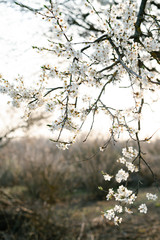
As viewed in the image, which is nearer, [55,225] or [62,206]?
[55,225]

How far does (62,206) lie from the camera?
521 cm

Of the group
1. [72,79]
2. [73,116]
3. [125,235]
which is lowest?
[125,235]

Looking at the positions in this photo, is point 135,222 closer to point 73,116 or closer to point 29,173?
point 29,173

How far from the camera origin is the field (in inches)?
144

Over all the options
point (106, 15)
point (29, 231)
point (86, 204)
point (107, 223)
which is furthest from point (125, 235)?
point (106, 15)

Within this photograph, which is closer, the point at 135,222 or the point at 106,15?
the point at 106,15

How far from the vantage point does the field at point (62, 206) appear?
3650 millimetres

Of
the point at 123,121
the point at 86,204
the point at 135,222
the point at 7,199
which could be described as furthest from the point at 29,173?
the point at 123,121

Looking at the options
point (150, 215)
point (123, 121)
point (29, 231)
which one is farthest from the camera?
point (150, 215)

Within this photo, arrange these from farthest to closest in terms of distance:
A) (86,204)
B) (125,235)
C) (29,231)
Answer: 1. (86,204)
2. (125,235)
3. (29,231)

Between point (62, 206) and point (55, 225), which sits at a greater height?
point (62, 206)

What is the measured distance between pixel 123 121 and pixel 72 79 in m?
0.51

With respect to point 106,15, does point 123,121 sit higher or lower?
lower

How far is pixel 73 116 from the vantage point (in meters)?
1.78
